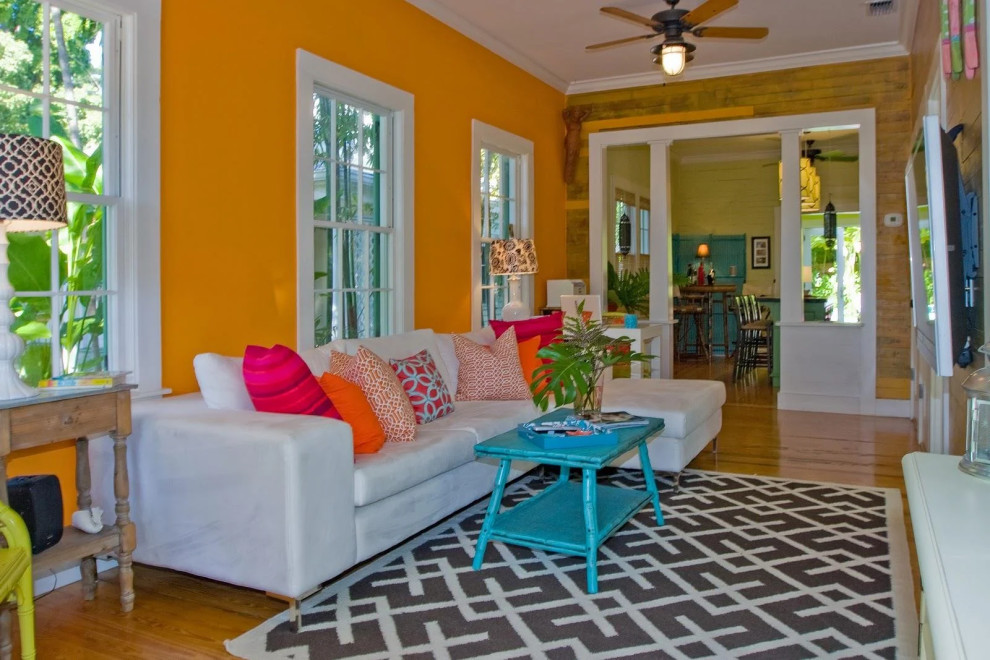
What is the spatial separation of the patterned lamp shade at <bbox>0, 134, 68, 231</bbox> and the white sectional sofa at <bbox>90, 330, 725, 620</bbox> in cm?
84

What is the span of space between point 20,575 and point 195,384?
160cm

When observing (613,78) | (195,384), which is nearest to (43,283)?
(195,384)

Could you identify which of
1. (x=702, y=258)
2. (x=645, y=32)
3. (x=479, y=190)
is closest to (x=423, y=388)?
(x=479, y=190)

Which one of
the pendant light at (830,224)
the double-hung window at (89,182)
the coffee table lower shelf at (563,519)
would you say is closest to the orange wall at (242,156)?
the double-hung window at (89,182)

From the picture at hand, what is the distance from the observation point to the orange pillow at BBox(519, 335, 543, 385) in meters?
4.76

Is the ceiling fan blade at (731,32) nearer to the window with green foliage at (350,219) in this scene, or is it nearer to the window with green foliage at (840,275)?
the window with green foliage at (350,219)

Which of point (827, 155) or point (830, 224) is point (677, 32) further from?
point (827, 155)

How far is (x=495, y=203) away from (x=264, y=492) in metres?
4.32

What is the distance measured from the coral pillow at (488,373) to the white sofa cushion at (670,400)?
1.74 ft

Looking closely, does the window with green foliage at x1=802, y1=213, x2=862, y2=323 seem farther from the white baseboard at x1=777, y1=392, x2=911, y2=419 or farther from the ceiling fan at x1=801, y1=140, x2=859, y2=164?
the ceiling fan at x1=801, y1=140, x2=859, y2=164

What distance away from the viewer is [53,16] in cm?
300

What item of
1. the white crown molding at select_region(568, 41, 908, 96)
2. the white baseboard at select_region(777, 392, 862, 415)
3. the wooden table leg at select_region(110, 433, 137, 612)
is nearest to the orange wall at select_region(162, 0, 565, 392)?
the wooden table leg at select_region(110, 433, 137, 612)

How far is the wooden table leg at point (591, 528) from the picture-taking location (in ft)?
9.21

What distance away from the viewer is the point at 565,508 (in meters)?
3.33
